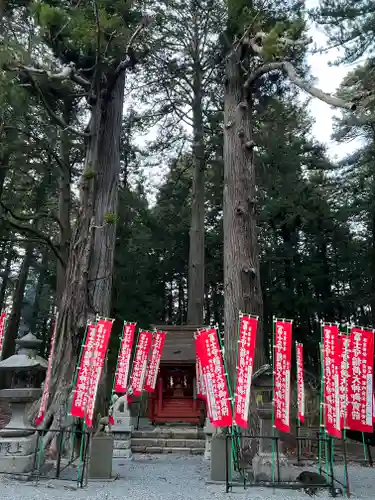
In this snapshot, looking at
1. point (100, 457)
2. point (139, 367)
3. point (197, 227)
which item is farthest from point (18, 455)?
point (197, 227)

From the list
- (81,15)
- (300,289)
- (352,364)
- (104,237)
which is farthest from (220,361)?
(300,289)

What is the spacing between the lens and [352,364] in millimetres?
5918

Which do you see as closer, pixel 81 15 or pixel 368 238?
pixel 81 15

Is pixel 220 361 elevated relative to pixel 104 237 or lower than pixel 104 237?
lower

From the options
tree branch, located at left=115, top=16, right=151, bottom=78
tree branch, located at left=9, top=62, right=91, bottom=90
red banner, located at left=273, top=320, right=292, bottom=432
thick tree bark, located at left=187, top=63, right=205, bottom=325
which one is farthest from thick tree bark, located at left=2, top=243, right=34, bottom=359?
red banner, located at left=273, top=320, right=292, bottom=432

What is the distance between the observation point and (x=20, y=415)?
5320 millimetres

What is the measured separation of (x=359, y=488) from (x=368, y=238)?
45.7 feet

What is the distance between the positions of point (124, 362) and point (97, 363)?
2976 mm

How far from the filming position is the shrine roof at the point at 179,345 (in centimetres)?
1127

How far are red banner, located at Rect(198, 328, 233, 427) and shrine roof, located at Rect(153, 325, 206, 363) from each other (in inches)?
232

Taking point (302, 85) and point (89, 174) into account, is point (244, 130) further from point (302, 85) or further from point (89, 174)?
point (89, 174)

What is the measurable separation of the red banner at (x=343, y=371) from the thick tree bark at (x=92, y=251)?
142 inches

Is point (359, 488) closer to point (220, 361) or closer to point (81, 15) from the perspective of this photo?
point (220, 361)

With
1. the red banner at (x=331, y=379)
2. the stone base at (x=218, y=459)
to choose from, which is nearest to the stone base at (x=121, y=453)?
the stone base at (x=218, y=459)
